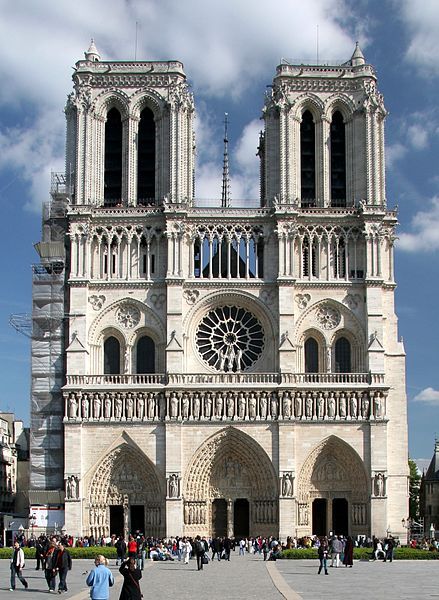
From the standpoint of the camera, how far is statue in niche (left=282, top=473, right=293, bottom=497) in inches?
2256

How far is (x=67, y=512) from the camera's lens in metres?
57.2

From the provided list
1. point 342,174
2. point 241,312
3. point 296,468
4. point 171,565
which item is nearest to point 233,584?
point 171,565

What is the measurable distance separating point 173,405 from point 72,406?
5189 mm

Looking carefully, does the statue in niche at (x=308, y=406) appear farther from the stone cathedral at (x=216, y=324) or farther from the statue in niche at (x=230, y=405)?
the statue in niche at (x=230, y=405)

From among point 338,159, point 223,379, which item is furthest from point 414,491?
point 223,379

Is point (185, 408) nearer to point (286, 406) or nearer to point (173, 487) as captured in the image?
point (173, 487)

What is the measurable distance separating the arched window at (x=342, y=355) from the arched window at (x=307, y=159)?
8185 mm

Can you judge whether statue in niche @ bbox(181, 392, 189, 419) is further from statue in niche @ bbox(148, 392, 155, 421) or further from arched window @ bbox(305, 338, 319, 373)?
arched window @ bbox(305, 338, 319, 373)

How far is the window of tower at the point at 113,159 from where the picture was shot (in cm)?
6262

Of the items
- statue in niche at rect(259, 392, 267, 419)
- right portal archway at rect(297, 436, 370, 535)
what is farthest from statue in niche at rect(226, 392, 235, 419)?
right portal archway at rect(297, 436, 370, 535)

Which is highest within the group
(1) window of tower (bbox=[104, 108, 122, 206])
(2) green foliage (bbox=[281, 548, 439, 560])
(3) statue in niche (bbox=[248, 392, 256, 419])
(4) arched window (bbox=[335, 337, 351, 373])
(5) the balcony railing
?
(1) window of tower (bbox=[104, 108, 122, 206])

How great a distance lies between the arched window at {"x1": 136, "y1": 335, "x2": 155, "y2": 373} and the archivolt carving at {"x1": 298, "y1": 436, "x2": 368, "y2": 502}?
9.97 meters

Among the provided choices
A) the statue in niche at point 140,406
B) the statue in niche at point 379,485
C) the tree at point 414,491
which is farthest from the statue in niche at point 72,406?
the tree at point 414,491

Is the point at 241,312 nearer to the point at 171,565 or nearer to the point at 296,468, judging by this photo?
the point at 296,468
